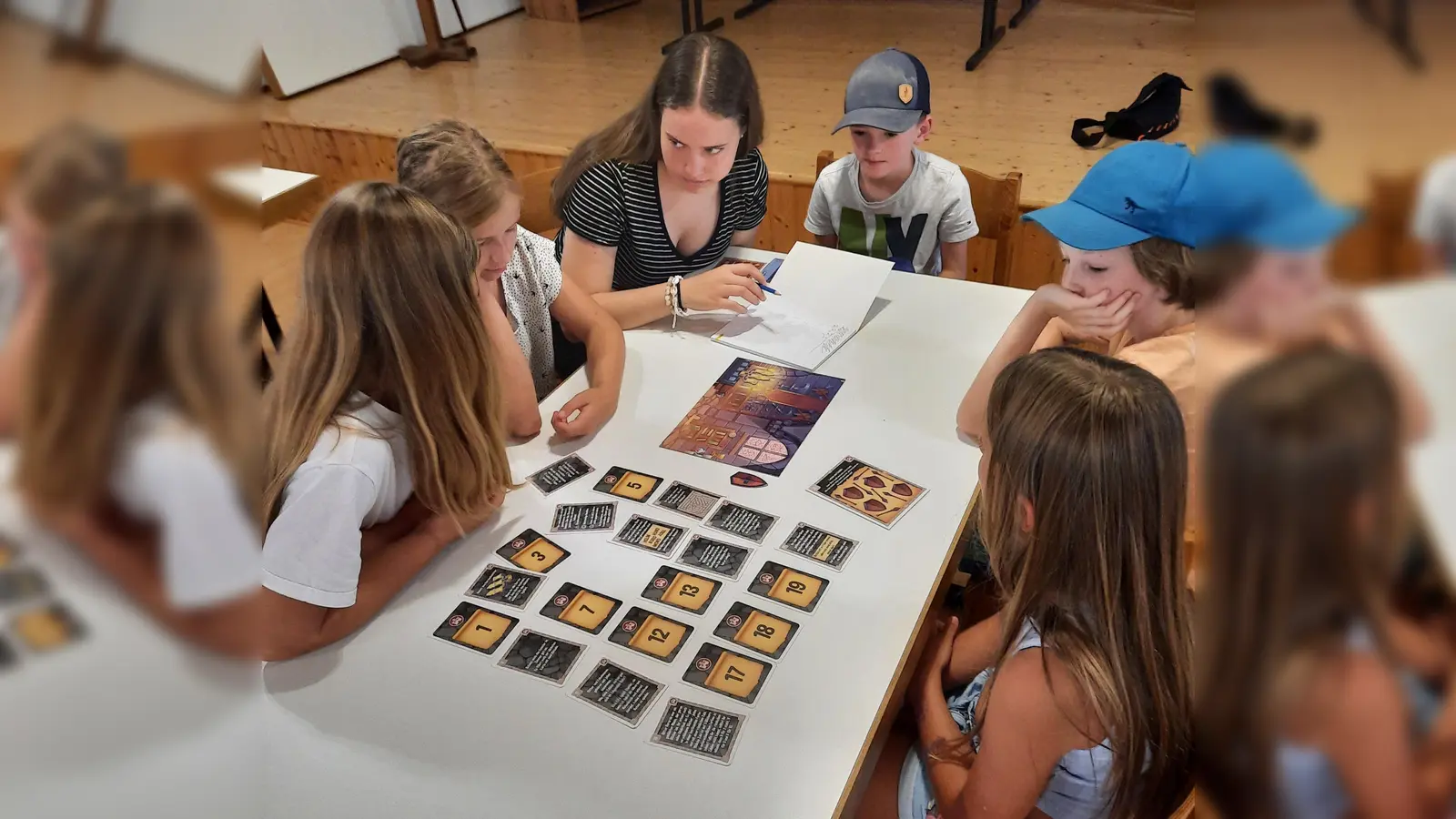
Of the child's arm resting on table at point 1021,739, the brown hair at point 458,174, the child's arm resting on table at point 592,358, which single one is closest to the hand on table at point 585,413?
the child's arm resting on table at point 592,358

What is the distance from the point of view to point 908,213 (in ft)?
6.42

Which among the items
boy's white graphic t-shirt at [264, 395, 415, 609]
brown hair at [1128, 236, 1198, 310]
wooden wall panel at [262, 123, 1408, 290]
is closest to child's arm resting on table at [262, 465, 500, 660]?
boy's white graphic t-shirt at [264, 395, 415, 609]

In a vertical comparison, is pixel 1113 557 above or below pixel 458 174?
below

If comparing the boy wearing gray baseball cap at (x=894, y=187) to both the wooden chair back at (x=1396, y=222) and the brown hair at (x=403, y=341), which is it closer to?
the brown hair at (x=403, y=341)

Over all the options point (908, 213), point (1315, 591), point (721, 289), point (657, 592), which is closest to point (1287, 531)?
point (1315, 591)

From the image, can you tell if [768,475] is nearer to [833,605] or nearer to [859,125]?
[833,605]

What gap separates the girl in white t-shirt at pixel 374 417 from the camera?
96 centimetres

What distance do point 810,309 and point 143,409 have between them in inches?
61.0

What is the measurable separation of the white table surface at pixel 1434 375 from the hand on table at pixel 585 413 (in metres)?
1.27

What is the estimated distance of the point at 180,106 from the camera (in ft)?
0.42

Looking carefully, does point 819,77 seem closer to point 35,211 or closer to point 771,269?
point 771,269

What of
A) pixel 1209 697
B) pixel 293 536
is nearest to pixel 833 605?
pixel 293 536

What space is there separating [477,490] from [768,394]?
498 millimetres

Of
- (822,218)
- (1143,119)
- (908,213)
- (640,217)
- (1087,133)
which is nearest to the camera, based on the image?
(640,217)
